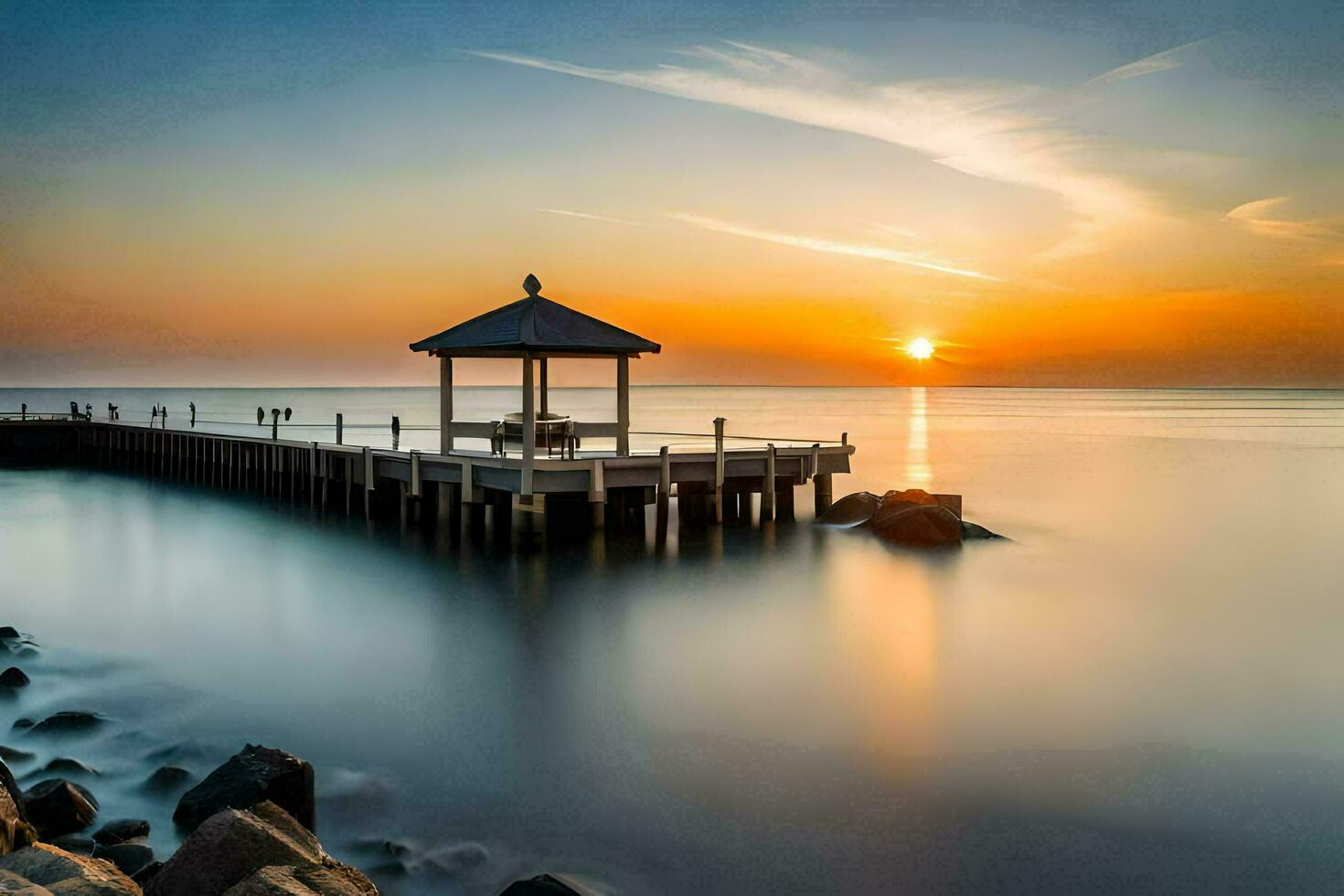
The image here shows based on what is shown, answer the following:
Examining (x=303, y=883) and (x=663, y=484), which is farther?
(x=663, y=484)

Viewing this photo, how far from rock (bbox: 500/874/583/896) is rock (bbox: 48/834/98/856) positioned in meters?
2.98

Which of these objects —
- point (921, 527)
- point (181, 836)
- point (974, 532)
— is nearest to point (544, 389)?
point (921, 527)

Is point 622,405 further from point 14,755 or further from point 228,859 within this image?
point 228,859

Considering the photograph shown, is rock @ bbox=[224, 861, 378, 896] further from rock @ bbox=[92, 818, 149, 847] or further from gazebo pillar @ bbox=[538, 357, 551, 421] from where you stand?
gazebo pillar @ bbox=[538, 357, 551, 421]

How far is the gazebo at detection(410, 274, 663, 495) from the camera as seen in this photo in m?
17.3

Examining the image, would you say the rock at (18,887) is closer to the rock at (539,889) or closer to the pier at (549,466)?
the rock at (539,889)

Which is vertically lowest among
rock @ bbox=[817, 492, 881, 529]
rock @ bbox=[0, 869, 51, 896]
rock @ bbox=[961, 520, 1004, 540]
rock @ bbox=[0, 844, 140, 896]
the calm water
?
the calm water

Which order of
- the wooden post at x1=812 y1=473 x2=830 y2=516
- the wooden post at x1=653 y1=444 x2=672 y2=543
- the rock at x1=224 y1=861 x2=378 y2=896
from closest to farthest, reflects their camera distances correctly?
1. the rock at x1=224 y1=861 x2=378 y2=896
2. the wooden post at x1=653 y1=444 x2=672 y2=543
3. the wooden post at x1=812 y1=473 x2=830 y2=516

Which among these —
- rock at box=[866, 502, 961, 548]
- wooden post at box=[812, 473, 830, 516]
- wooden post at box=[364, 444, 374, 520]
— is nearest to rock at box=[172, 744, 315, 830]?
rock at box=[866, 502, 961, 548]

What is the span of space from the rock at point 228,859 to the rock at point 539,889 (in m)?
0.79

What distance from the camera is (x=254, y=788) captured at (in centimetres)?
617

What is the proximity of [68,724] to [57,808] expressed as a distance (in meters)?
2.71

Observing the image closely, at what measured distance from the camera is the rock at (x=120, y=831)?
639 centimetres

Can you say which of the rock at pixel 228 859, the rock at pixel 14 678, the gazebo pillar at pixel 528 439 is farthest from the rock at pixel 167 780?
the gazebo pillar at pixel 528 439
